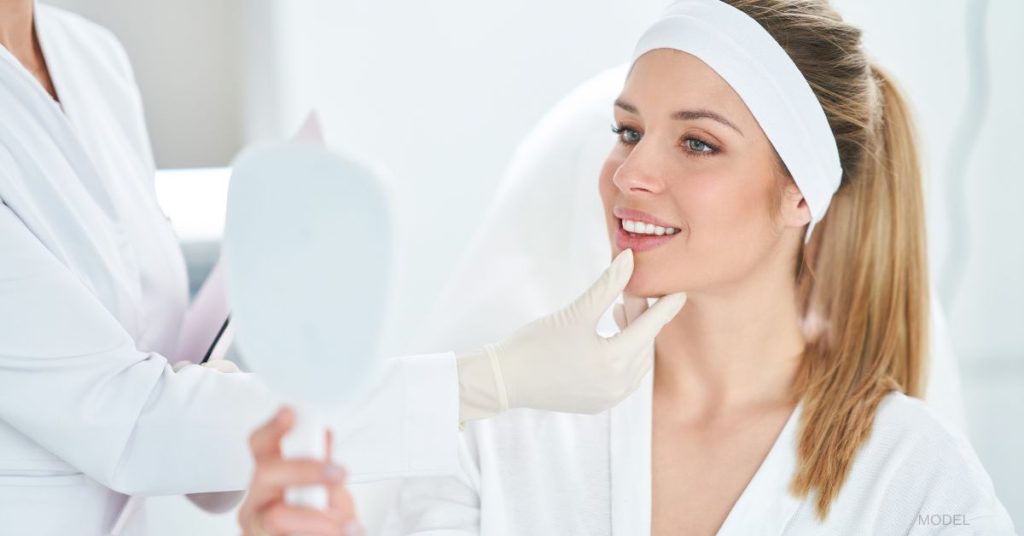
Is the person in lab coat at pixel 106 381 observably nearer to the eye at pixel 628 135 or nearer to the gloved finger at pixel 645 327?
the gloved finger at pixel 645 327

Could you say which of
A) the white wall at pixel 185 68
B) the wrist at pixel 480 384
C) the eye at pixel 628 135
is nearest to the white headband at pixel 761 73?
the eye at pixel 628 135

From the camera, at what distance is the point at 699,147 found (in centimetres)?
146

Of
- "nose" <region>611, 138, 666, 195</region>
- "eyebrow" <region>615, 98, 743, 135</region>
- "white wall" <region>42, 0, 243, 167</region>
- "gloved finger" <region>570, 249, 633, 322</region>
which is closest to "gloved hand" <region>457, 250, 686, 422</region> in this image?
"gloved finger" <region>570, 249, 633, 322</region>

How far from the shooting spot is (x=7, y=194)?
1.23 metres

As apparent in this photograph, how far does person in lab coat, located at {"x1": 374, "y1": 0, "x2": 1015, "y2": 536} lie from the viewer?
144 centimetres

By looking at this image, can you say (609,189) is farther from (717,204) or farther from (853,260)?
(853,260)

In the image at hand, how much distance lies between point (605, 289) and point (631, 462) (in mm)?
319

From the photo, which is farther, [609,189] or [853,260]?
[853,260]

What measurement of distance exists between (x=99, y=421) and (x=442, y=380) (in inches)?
15.0

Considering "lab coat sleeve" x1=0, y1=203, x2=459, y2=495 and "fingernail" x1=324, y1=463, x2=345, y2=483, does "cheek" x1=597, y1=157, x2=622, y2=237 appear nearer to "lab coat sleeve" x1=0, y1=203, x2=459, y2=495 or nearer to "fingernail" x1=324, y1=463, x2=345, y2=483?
"lab coat sleeve" x1=0, y1=203, x2=459, y2=495

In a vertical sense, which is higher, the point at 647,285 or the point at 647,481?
the point at 647,285

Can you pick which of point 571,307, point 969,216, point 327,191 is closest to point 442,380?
point 571,307

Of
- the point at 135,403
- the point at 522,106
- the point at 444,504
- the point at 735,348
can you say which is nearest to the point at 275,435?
the point at 135,403

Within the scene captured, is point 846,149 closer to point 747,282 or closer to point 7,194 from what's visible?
point 747,282
